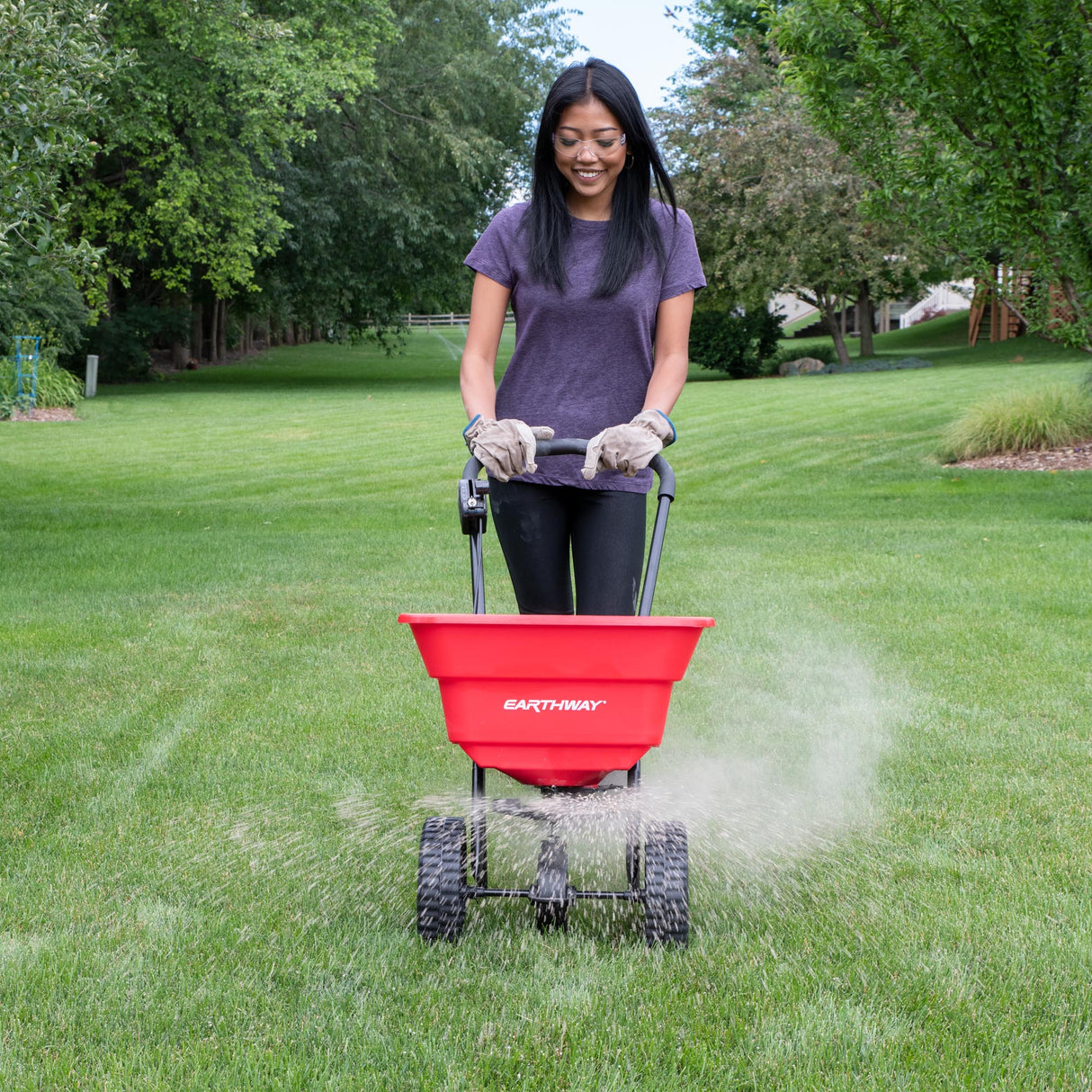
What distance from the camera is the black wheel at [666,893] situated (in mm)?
2885

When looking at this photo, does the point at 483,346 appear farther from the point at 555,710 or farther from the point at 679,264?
the point at 555,710

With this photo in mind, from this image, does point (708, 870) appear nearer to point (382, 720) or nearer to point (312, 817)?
point (312, 817)

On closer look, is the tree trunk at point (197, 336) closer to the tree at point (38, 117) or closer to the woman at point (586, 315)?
the tree at point (38, 117)

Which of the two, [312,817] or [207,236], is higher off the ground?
[207,236]

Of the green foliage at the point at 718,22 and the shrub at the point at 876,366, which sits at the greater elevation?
the green foliage at the point at 718,22

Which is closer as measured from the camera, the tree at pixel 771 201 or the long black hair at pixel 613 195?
the long black hair at pixel 613 195

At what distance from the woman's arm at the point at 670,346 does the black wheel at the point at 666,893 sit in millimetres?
1009

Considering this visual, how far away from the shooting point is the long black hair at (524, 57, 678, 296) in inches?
118

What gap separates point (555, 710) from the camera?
2.68m

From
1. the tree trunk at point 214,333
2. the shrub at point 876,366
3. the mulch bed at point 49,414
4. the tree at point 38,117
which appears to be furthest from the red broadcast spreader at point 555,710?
the tree trunk at point 214,333

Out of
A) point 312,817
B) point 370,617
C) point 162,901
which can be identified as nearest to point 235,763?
point 312,817

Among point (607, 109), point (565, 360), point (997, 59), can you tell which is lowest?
point (565, 360)

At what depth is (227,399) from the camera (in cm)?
2647

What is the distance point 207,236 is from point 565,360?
22.8 m
